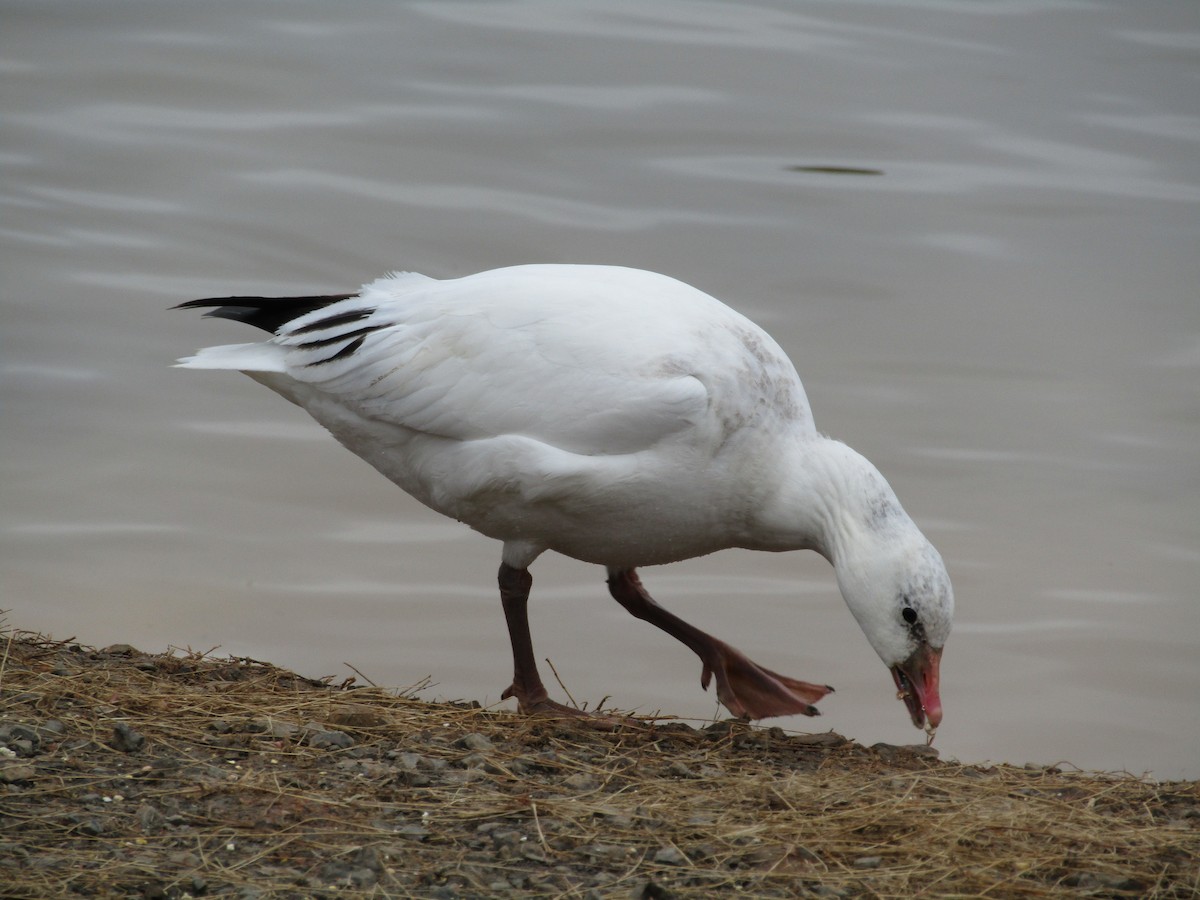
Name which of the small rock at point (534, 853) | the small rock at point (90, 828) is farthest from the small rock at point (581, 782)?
the small rock at point (90, 828)

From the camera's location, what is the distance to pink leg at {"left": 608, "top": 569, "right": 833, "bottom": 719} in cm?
566

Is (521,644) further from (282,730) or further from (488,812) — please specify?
(488,812)

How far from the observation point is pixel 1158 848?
12.0 ft

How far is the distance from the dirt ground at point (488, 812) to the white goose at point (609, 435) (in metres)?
0.71

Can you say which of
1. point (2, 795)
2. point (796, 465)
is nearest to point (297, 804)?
point (2, 795)

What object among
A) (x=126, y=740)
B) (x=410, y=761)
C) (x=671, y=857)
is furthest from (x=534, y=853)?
(x=126, y=740)

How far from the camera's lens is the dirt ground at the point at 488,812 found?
3.32 meters

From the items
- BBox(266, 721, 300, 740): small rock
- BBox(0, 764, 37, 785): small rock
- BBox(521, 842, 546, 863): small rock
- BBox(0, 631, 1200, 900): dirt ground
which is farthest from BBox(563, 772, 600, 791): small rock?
BBox(0, 764, 37, 785): small rock

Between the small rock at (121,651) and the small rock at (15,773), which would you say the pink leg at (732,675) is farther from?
the small rock at (15,773)

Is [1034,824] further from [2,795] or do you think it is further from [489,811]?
[2,795]

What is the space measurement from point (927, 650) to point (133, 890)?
2792 millimetres

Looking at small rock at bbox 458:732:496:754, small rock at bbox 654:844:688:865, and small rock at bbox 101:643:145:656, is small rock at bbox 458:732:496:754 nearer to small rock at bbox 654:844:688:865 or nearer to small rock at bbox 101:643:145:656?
small rock at bbox 654:844:688:865

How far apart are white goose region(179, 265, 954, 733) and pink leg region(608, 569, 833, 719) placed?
0.51 m

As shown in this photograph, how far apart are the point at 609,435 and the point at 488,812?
1.58 metres
